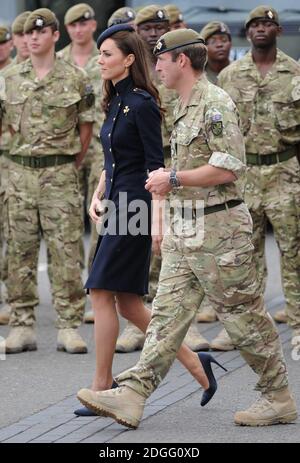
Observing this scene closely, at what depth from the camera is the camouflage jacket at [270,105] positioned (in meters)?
9.68

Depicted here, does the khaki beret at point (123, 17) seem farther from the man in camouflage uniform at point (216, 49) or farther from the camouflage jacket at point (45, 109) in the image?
the camouflage jacket at point (45, 109)

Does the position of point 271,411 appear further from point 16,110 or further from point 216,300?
point 16,110

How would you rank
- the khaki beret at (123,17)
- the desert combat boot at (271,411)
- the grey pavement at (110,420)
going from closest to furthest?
the grey pavement at (110,420) < the desert combat boot at (271,411) < the khaki beret at (123,17)

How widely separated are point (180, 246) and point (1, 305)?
192 inches

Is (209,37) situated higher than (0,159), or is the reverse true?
(209,37)

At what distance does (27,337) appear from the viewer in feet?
32.3

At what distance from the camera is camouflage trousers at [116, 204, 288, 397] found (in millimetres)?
7105

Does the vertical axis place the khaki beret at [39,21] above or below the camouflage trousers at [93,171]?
above

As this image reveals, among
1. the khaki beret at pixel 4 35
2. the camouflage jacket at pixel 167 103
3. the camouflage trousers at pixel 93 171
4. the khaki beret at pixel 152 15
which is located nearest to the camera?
the camouflage jacket at pixel 167 103

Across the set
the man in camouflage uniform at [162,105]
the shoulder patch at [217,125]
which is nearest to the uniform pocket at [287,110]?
the man in camouflage uniform at [162,105]

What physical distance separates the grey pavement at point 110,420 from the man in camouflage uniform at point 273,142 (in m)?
0.63

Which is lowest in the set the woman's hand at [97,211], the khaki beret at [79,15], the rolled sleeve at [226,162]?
the woman's hand at [97,211]
